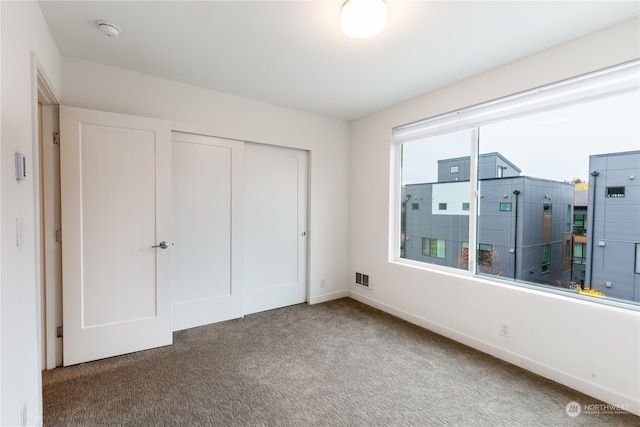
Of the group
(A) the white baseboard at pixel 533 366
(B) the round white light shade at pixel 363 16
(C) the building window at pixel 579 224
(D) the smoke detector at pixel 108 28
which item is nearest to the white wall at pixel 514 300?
(A) the white baseboard at pixel 533 366

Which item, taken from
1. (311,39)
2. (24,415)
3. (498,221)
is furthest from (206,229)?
(498,221)

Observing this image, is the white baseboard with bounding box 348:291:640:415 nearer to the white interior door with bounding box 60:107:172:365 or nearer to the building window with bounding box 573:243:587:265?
the building window with bounding box 573:243:587:265

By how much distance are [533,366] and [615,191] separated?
1.49m

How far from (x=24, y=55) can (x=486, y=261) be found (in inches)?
148

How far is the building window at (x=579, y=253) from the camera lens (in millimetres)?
2201

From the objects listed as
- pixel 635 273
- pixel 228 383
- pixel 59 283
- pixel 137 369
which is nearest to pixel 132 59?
pixel 59 283

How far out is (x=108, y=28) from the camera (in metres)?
2.04

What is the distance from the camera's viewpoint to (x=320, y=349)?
8.79 ft

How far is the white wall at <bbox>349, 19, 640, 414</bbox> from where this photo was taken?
6.36ft

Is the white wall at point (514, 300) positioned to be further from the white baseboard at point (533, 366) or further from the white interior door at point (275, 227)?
the white interior door at point (275, 227)

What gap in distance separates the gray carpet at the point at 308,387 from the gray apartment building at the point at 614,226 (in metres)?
0.85

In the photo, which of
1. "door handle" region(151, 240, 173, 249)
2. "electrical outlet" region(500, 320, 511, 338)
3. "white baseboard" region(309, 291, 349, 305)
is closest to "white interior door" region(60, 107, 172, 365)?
"door handle" region(151, 240, 173, 249)

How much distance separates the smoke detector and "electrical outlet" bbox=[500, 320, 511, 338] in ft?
12.8
